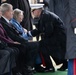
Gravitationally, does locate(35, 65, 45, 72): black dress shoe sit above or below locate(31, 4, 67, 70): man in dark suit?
below

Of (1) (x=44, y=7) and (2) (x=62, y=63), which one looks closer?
(1) (x=44, y=7)

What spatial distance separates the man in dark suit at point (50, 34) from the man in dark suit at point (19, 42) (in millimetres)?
212

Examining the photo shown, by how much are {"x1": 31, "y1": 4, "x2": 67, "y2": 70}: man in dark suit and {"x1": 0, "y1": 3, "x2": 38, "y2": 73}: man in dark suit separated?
0.70ft

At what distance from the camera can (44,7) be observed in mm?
4875

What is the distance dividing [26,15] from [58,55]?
4.10ft

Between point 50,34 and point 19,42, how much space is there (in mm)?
588

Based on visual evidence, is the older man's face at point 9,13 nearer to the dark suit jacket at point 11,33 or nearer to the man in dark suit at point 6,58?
the dark suit jacket at point 11,33

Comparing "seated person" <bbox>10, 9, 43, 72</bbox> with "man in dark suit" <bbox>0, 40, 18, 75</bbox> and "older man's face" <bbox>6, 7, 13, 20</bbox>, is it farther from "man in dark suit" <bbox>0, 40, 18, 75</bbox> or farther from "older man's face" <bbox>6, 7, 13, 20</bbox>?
"man in dark suit" <bbox>0, 40, 18, 75</bbox>

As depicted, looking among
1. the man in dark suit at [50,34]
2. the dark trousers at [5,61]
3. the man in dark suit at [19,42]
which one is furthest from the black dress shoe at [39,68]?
the dark trousers at [5,61]

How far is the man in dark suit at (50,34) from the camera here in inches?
187

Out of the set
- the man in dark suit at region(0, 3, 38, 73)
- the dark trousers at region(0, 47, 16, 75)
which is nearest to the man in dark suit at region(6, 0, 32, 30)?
the man in dark suit at region(0, 3, 38, 73)

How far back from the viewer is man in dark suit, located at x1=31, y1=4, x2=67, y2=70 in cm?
475

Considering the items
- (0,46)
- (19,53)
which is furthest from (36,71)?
(0,46)

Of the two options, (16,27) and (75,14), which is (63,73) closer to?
(16,27)
